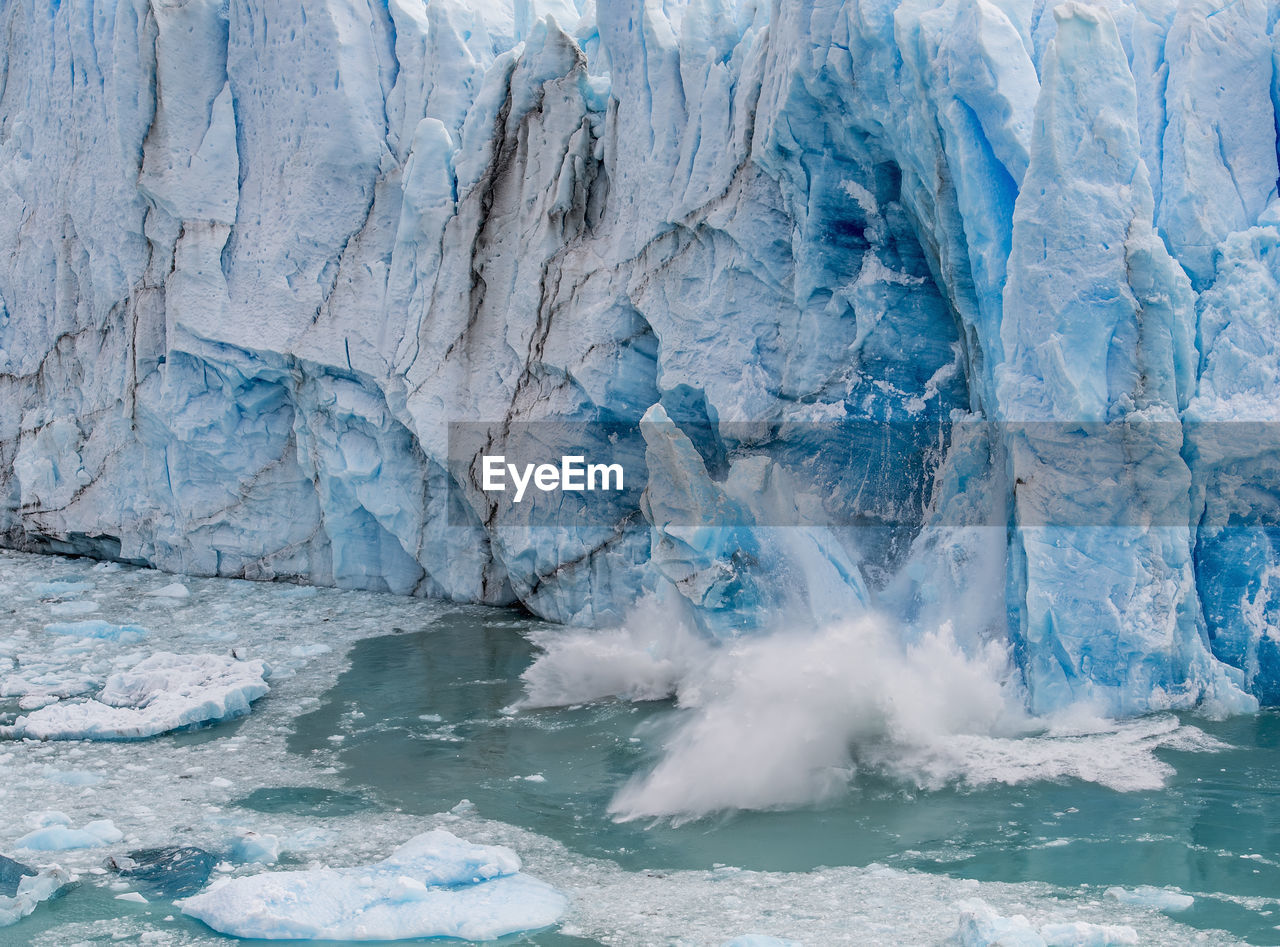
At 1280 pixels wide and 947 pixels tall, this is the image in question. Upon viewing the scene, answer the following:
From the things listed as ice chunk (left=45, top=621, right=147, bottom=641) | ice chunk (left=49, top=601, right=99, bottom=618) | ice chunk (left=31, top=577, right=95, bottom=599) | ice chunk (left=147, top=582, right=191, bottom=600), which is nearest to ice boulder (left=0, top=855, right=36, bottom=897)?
ice chunk (left=45, top=621, right=147, bottom=641)

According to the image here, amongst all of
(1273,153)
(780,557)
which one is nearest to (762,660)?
(780,557)

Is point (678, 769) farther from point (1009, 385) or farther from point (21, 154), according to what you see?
point (21, 154)

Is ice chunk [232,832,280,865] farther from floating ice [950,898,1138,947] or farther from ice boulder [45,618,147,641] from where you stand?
ice boulder [45,618,147,641]

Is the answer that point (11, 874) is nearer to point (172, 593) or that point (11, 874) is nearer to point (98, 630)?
point (98, 630)

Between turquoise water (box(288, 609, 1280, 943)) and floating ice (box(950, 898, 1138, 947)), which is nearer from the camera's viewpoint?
floating ice (box(950, 898, 1138, 947))

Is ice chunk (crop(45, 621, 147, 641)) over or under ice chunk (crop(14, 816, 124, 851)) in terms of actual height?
over

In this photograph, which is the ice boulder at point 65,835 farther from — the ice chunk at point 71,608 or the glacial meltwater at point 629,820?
the ice chunk at point 71,608
